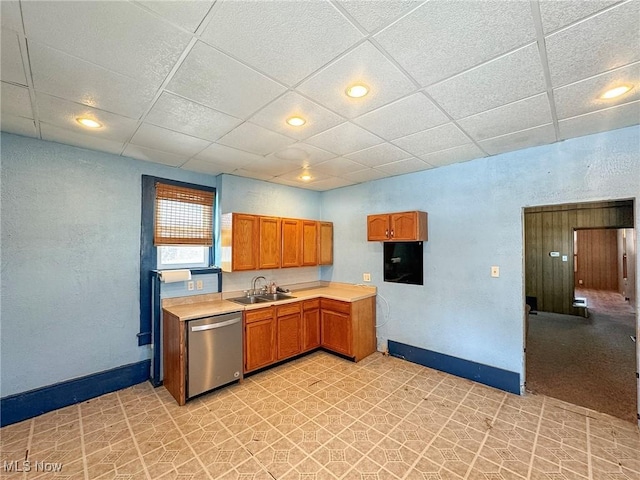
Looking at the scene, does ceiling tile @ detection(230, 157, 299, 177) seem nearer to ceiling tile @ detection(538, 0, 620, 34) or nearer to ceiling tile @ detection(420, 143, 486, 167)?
ceiling tile @ detection(420, 143, 486, 167)

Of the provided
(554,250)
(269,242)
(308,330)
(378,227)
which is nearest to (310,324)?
(308,330)

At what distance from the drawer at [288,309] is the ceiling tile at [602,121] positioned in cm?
355

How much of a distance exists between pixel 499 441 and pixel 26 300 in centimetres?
455

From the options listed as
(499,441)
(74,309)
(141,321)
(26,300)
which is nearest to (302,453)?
(499,441)

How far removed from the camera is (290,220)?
14.3ft

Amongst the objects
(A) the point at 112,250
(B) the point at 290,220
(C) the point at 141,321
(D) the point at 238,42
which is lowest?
(C) the point at 141,321

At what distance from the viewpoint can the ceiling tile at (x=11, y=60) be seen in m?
1.42

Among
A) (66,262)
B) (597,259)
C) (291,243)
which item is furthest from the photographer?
(597,259)

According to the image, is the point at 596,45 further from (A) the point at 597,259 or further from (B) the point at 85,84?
(A) the point at 597,259

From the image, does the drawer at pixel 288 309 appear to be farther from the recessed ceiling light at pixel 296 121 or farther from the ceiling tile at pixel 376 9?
the ceiling tile at pixel 376 9

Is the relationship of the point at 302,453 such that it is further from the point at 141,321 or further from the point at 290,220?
the point at 290,220

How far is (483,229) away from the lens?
3367 millimetres

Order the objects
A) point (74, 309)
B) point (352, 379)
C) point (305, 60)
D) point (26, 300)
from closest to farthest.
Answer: point (305, 60) < point (26, 300) < point (74, 309) < point (352, 379)

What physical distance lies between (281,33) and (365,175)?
2.89 m
